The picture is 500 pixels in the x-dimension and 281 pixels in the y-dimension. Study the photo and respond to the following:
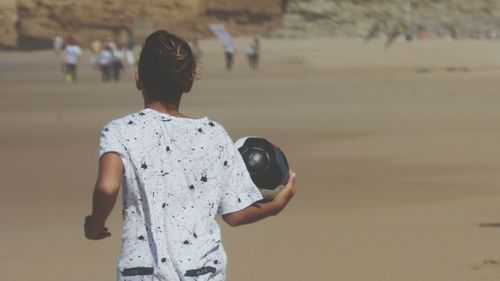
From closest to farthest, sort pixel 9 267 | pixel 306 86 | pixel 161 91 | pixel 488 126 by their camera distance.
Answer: pixel 161 91 < pixel 9 267 < pixel 488 126 < pixel 306 86

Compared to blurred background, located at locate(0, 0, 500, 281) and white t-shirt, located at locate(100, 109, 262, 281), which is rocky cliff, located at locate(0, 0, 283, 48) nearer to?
blurred background, located at locate(0, 0, 500, 281)

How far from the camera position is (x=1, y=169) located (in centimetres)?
1609

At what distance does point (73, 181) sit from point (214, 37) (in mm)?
57655

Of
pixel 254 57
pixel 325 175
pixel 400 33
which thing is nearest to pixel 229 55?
pixel 254 57

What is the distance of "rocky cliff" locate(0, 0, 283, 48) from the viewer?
75688 mm

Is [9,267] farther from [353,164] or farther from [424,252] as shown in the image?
[353,164]

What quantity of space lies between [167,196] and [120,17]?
73.9 m

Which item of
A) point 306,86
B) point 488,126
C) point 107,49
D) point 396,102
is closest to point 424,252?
point 488,126

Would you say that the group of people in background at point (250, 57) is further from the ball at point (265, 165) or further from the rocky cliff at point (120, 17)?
the ball at point (265, 165)

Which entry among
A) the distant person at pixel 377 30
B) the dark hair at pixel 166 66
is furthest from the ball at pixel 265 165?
the distant person at pixel 377 30

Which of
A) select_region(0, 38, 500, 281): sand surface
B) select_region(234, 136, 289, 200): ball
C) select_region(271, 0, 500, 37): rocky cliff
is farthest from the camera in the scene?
select_region(271, 0, 500, 37): rocky cliff

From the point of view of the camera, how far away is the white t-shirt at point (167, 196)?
14.5 feet

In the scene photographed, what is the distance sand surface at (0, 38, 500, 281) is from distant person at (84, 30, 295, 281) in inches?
26.5

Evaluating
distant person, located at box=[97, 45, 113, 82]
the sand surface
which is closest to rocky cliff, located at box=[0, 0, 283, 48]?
distant person, located at box=[97, 45, 113, 82]
